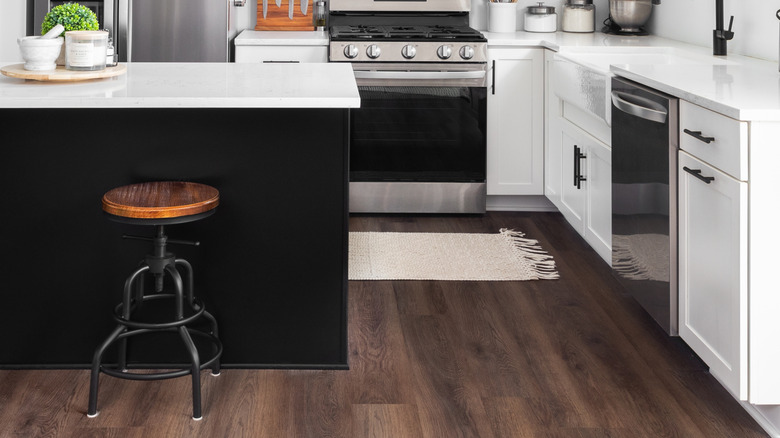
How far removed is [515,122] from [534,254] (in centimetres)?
99

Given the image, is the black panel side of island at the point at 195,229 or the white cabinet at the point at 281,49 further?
the white cabinet at the point at 281,49

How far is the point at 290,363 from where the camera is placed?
2662mm

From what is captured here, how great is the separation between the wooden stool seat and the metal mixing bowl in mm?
3003

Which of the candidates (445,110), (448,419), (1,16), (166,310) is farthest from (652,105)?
(1,16)

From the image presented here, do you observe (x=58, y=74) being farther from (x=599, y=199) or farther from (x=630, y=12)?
(x=630, y=12)

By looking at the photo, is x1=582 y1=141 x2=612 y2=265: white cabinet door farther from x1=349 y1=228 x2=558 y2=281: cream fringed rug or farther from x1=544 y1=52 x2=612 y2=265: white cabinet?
x1=349 y1=228 x2=558 y2=281: cream fringed rug

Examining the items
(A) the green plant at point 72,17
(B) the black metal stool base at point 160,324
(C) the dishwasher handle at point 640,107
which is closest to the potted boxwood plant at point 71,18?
(A) the green plant at point 72,17

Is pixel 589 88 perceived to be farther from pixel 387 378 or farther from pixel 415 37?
pixel 387 378

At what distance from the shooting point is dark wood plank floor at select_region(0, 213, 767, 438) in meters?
2.24

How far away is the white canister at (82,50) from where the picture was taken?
2547mm

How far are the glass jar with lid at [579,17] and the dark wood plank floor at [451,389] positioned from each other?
2218 millimetres

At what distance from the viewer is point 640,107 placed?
272 centimetres

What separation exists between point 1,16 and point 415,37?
2242 millimetres

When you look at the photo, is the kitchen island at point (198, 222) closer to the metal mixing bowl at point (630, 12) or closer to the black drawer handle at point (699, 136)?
the black drawer handle at point (699, 136)
